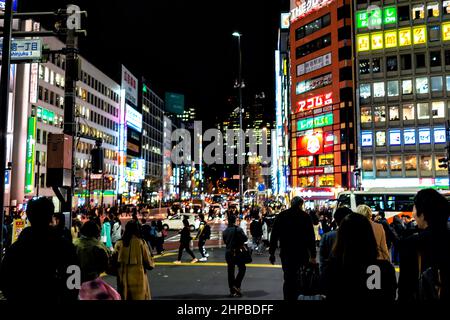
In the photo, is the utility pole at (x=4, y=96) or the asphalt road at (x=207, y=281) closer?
the utility pole at (x=4, y=96)

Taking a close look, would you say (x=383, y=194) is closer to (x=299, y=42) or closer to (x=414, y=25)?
(x=414, y=25)

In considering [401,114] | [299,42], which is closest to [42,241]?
[401,114]

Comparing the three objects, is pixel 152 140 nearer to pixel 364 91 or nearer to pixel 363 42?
pixel 364 91

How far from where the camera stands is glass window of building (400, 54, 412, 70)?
54.4 meters

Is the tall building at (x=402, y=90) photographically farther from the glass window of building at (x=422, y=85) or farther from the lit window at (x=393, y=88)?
the lit window at (x=393, y=88)

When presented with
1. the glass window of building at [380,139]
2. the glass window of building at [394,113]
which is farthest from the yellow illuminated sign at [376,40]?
the glass window of building at [380,139]

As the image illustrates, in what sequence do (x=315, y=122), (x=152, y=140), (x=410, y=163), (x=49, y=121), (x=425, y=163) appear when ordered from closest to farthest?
1. (x=425, y=163)
2. (x=410, y=163)
3. (x=49, y=121)
4. (x=315, y=122)
5. (x=152, y=140)

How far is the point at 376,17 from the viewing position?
55719 millimetres

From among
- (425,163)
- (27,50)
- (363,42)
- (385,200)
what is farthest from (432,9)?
(27,50)

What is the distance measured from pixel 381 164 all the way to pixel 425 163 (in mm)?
5396

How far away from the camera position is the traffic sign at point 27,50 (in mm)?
9273

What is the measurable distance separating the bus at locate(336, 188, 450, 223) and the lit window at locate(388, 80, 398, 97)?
2939cm

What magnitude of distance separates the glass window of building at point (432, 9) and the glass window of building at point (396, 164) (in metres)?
18.9
